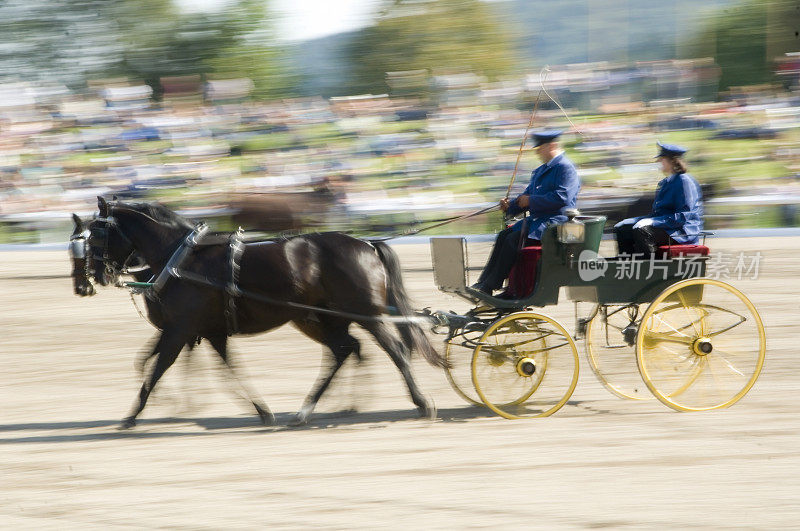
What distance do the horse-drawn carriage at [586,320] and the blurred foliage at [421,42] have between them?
35141 mm

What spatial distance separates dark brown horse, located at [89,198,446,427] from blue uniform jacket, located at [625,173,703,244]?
1556 millimetres

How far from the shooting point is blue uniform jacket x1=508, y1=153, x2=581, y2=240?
5500 millimetres

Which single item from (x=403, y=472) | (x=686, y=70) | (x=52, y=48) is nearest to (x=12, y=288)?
(x=403, y=472)

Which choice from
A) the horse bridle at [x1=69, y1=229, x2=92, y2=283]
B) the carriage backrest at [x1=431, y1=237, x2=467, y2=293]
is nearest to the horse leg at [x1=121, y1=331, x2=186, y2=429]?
the horse bridle at [x1=69, y1=229, x2=92, y2=283]

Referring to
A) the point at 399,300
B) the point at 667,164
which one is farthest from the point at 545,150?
the point at 399,300

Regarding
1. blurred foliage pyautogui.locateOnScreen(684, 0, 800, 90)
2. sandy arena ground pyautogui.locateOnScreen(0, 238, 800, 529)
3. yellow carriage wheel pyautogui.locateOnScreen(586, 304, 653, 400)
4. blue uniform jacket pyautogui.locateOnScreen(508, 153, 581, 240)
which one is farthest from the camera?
blurred foliage pyautogui.locateOnScreen(684, 0, 800, 90)

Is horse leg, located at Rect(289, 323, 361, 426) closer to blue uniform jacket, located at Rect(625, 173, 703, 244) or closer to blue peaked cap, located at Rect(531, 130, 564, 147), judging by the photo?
blue peaked cap, located at Rect(531, 130, 564, 147)

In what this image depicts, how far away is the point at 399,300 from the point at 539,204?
3.31ft

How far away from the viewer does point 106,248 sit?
224 inches

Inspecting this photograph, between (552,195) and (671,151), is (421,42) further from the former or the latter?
(552,195)

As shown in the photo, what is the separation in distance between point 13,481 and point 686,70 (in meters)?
17.0

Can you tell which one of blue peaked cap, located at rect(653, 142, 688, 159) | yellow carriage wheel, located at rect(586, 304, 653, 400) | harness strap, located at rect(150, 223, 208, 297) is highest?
blue peaked cap, located at rect(653, 142, 688, 159)

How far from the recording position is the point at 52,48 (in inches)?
1287

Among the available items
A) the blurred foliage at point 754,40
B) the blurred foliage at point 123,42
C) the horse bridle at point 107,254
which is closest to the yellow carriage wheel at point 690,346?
the horse bridle at point 107,254
